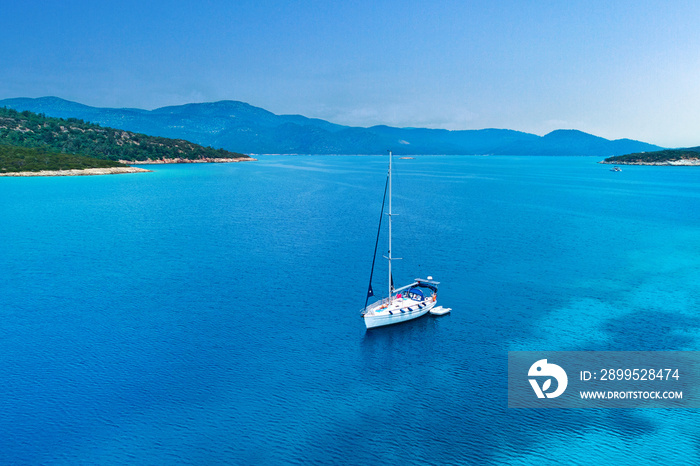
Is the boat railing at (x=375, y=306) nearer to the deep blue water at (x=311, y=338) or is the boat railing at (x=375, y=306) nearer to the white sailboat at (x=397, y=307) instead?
the white sailboat at (x=397, y=307)

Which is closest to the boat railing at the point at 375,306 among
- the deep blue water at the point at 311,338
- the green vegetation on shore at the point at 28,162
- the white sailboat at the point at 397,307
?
the white sailboat at the point at 397,307

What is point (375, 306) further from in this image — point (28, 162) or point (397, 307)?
point (28, 162)

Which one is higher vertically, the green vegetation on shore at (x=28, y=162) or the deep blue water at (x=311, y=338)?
the green vegetation on shore at (x=28, y=162)

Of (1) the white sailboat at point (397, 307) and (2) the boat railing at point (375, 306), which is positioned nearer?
(1) the white sailboat at point (397, 307)

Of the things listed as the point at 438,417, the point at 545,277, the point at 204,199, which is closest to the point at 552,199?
the point at 545,277

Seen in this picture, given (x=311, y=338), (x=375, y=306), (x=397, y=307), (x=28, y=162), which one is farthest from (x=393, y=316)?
(x=28, y=162)

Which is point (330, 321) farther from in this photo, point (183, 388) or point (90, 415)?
point (90, 415)

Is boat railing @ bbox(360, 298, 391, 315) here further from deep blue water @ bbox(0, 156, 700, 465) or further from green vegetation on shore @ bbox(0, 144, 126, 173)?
green vegetation on shore @ bbox(0, 144, 126, 173)
